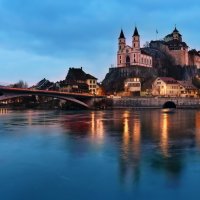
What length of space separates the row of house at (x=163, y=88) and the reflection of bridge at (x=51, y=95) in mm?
25251

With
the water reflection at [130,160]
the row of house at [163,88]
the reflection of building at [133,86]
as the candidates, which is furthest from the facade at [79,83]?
the water reflection at [130,160]

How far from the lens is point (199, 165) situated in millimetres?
17484

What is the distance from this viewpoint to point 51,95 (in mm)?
78125

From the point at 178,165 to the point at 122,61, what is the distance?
11712cm

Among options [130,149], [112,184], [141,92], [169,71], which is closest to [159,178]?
[112,184]

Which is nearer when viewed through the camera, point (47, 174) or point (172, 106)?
point (47, 174)

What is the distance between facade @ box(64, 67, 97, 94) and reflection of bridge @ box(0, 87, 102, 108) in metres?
18.3

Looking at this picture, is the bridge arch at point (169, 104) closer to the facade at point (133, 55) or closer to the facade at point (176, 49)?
the facade at point (133, 55)

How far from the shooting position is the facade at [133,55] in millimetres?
129250

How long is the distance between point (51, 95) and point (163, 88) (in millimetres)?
48836

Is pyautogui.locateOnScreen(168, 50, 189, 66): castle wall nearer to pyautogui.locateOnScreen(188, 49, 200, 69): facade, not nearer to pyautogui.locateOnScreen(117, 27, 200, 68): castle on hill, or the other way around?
pyautogui.locateOnScreen(117, 27, 200, 68): castle on hill

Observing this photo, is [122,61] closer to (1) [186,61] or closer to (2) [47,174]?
(1) [186,61]

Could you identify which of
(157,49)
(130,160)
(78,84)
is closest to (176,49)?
(157,49)

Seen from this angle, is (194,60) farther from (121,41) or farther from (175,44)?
(121,41)
